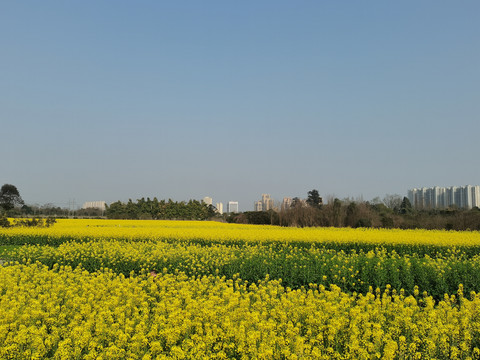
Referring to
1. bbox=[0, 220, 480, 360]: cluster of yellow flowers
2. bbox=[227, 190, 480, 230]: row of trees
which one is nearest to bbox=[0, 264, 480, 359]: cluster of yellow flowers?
bbox=[0, 220, 480, 360]: cluster of yellow flowers

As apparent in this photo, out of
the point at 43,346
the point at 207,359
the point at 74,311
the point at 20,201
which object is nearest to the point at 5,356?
the point at 43,346

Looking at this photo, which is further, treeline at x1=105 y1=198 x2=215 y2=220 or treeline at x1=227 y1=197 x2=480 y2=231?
treeline at x1=105 y1=198 x2=215 y2=220

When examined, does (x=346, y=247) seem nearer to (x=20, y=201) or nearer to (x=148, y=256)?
(x=148, y=256)

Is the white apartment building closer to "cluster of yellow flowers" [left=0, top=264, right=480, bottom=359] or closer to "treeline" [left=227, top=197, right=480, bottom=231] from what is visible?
"treeline" [left=227, top=197, right=480, bottom=231]

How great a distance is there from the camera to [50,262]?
13703 mm

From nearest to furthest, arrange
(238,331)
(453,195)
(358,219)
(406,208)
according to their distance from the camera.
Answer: (238,331) → (358,219) → (406,208) → (453,195)

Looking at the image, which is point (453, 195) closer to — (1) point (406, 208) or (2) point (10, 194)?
(1) point (406, 208)

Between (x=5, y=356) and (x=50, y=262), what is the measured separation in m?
9.91

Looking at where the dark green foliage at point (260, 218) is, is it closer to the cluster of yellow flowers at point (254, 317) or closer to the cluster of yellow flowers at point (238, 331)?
the cluster of yellow flowers at point (254, 317)

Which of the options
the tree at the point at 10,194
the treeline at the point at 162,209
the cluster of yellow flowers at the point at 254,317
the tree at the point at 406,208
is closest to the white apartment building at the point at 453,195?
the tree at the point at 406,208

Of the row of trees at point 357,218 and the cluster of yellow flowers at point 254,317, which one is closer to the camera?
the cluster of yellow flowers at point 254,317

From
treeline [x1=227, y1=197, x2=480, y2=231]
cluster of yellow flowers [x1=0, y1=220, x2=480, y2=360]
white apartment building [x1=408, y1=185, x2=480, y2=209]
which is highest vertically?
white apartment building [x1=408, y1=185, x2=480, y2=209]

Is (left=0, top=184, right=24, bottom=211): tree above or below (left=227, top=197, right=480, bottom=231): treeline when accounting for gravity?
above

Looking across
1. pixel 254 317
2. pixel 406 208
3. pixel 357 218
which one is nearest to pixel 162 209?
pixel 406 208
